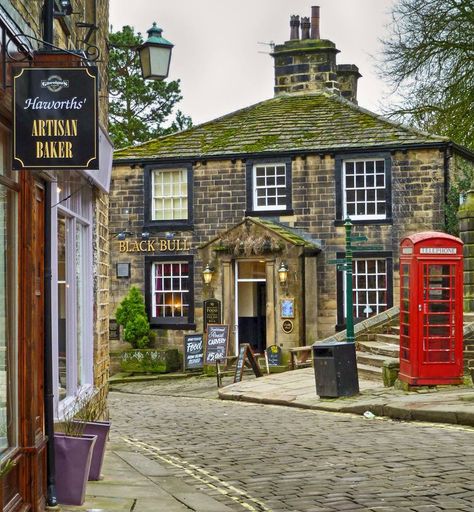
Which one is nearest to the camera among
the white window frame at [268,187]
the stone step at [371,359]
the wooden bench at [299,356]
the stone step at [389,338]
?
the stone step at [371,359]

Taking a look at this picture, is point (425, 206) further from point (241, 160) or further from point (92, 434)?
point (92, 434)

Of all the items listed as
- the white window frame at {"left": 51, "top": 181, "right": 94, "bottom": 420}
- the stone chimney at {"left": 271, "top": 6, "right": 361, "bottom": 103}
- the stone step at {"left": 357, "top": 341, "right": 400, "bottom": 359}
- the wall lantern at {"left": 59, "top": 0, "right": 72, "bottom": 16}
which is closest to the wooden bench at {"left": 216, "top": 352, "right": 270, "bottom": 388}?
the stone step at {"left": 357, "top": 341, "right": 400, "bottom": 359}

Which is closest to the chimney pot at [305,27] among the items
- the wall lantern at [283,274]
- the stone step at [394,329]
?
the wall lantern at [283,274]

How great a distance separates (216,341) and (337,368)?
854cm

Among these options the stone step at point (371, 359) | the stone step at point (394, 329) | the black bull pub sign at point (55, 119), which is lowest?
the stone step at point (371, 359)

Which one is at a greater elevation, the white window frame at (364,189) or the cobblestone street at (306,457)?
the white window frame at (364,189)

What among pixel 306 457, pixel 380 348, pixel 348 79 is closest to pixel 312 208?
pixel 348 79

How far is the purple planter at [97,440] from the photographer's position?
9.92m

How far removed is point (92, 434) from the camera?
9.87m

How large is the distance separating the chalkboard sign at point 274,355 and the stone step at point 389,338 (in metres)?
3.17

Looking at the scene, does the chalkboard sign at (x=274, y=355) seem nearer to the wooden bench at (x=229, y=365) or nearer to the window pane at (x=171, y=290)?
the wooden bench at (x=229, y=365)

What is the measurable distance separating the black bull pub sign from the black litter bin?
11.5 metres

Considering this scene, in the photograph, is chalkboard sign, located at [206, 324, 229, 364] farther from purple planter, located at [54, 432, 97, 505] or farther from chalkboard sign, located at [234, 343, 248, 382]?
purple planter, located at [54, 432, 97, 505]

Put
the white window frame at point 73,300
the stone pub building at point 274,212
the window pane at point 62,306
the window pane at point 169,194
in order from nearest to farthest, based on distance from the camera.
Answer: the white window frame at point 73,300 → the window pane at point 62,306 → the stone pub building at point 274,212 → the window pane at point 169,194
